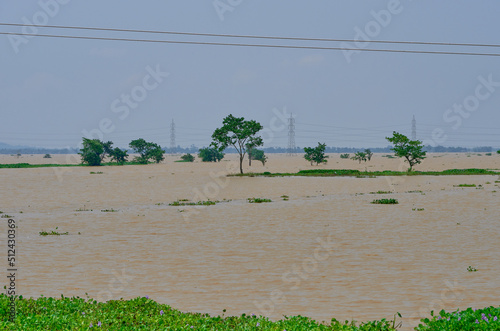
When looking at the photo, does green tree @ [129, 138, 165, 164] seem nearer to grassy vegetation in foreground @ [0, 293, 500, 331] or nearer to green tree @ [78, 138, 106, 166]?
green tree @ [78, 138, 106, 166]

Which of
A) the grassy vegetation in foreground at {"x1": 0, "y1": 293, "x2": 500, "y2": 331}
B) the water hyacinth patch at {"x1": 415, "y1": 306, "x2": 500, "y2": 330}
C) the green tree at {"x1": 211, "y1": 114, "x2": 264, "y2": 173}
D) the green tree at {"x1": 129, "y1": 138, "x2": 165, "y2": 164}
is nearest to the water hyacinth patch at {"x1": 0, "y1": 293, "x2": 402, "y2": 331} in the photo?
the grassy vegetation in foreground at {"x1": 0, "y1": 293, "x2": 500, "y2": 331}

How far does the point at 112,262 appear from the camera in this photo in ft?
46.8

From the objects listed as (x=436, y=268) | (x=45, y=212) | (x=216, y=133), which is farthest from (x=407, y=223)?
(x=216, y=133)

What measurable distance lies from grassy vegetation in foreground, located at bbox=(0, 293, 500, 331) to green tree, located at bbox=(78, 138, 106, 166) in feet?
271

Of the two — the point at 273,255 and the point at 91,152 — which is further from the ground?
the point at 91,152

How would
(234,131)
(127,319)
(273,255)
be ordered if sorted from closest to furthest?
(127,319), (273,255), (234,131)

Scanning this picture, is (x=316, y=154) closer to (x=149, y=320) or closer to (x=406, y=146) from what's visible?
(x=406, y=146)

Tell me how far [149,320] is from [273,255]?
24.2ft

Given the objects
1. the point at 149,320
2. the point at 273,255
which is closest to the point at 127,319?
the point at 149,320

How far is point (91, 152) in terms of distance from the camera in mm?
88625

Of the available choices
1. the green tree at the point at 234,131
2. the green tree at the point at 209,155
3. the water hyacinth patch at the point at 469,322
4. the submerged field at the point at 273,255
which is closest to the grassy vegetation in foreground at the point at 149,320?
the water hyacinth patch at the point at 469,322

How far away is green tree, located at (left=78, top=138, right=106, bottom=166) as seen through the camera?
88188mm

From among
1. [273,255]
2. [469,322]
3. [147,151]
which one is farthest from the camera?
[147,151]

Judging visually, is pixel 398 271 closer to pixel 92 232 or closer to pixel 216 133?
pixel 92 232
